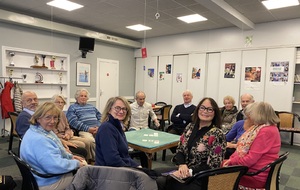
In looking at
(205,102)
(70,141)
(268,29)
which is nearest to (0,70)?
(70,141)

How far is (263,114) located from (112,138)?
1331mm

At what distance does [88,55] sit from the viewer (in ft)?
22.0

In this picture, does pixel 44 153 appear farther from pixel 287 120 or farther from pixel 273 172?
pixel 287 120

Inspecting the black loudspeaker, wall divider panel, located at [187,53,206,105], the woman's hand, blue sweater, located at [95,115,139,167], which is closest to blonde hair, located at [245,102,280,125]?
the woman's hand

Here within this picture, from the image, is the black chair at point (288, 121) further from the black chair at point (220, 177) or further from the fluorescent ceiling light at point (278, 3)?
the black chair at point (220, 177)

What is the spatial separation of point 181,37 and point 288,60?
2994 mm

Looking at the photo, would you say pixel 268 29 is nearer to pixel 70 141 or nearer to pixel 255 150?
pixel 255 150

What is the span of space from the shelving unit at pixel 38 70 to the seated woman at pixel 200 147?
183 inches

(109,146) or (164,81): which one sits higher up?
(164,81)

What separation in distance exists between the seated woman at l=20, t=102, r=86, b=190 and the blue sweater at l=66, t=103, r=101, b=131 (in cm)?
179

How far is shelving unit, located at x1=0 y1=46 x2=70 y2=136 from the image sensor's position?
5125 millimetres

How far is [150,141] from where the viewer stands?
2.79m

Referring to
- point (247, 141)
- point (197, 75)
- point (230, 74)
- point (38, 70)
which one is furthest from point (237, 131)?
point (38, 70)

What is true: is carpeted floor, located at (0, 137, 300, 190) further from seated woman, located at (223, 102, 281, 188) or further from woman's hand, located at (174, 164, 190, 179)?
woman's hand, located at (174, 164, 190, 179)
